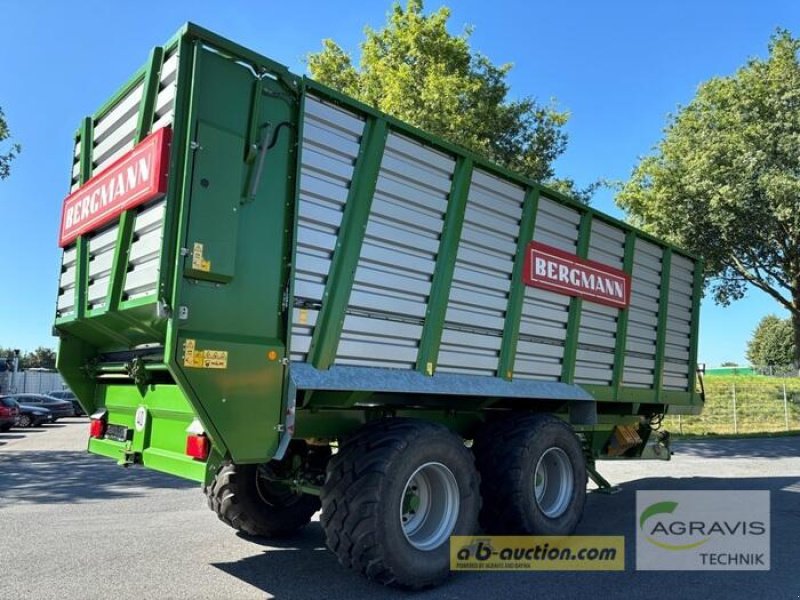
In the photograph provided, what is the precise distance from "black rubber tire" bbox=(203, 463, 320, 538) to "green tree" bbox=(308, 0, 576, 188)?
12972 mm

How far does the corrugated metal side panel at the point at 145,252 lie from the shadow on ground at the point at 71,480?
203 inches

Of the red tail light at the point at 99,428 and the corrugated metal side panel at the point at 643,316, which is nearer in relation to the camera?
the red tail light at the point at 99,428

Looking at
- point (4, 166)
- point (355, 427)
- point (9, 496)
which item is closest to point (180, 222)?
point (355, 427)

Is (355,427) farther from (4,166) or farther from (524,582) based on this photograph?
(4,166)

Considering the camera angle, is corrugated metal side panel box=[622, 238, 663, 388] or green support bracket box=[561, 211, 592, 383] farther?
corrugated metal side panel box=[622, 238, 663, 388]

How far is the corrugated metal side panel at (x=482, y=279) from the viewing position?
519 cm

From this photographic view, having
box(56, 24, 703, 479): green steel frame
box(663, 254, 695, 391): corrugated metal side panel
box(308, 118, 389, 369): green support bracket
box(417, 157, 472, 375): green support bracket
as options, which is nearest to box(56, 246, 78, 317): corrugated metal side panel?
box(56, 24, 703, 479): green steel frame

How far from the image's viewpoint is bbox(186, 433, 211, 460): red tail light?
3865 mm

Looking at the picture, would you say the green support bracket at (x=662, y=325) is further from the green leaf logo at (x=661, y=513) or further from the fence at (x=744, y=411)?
the fence at (x=744, y=411)

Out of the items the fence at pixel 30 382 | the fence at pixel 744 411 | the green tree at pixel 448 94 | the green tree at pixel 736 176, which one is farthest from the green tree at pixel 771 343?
the fence at pixel 30 382

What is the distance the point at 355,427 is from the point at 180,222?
6.80 ft

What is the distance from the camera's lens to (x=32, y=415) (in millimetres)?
23906

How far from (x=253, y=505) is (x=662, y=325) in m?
5.35

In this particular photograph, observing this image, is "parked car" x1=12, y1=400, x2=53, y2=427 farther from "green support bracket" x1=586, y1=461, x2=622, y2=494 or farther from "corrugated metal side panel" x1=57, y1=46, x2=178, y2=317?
"green support bracket" x1=586, y1=461, x2=622, y2=494
